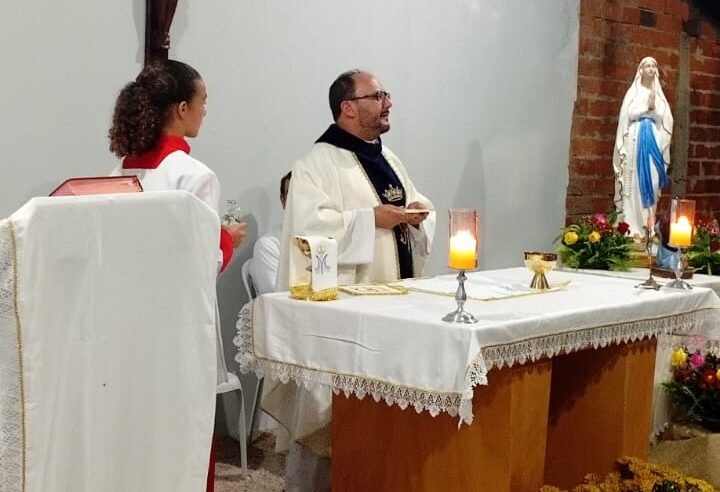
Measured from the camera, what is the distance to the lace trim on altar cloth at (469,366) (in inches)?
109

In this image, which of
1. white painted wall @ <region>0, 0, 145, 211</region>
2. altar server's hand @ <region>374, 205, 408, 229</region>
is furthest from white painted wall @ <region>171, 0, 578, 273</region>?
altar server's hand @ <region>374, 205, 408, 229</region>

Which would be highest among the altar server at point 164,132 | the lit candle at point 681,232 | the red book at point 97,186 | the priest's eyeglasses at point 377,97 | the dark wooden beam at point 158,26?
the dark wooden beam at point 158,26

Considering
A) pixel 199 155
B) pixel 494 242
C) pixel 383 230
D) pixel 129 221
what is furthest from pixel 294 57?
pixel 129 221

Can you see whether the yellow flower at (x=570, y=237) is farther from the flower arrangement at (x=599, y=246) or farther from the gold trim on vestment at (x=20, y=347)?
the gold trim on vestment at (x=20, y=347)

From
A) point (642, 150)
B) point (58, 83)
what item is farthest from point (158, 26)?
point (642, 150)

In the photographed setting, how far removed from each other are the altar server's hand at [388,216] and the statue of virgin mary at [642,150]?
213 cm

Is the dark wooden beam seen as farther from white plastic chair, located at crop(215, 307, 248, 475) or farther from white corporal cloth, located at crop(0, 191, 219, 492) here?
white corporal cloth, located at crop(0, 191, 219, 492)

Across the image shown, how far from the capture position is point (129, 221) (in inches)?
86.4

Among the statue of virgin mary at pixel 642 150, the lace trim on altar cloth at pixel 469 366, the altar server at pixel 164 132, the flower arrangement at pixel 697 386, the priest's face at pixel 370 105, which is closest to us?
the lace trim on altar cloth at pixel 469 366

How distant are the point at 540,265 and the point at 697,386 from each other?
1.25m

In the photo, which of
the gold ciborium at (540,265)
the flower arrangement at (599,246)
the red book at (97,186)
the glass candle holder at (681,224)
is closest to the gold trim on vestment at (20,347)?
the red book at (97,186)

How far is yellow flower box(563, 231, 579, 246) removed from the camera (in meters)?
5.05

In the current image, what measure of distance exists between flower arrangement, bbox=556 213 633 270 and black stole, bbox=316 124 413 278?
122 cm

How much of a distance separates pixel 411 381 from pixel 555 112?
3.71 metres
